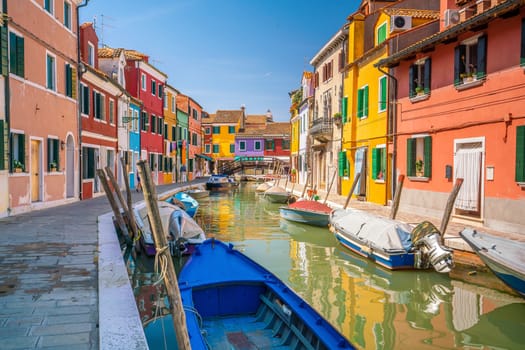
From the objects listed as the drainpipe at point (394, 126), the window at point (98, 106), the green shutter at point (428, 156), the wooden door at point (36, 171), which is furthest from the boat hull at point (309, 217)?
the window at point (98, 106)

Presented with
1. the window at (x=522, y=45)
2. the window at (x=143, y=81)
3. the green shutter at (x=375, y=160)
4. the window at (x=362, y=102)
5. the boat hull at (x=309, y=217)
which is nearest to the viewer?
the window at (x=522, y=45)

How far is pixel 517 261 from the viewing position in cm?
725

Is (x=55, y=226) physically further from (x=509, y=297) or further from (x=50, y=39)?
(x=509, y=297)

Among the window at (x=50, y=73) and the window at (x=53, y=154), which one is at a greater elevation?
the window at (x=50, y=73)

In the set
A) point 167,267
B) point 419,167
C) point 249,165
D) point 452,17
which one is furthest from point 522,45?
point 249,165

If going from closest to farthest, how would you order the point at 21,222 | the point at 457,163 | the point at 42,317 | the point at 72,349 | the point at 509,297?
the point at 72,349
the point at 42,317
the point at 509,297
the point at 21,222
the point at 457,163

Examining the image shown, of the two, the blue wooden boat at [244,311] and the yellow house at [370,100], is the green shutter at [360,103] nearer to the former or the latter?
the yellow house at [370,100]

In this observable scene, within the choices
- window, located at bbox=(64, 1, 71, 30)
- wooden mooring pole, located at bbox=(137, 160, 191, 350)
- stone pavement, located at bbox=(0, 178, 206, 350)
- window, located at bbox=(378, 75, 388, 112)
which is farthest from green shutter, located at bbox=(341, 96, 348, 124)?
wooden mooring pole, located at bbox=(137, 160, 191, 350)

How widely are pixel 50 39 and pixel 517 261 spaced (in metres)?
14.7

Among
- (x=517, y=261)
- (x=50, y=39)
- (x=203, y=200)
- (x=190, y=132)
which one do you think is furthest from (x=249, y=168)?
(x=517, y=261)

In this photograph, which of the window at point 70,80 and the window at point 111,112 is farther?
the window at point 111,112

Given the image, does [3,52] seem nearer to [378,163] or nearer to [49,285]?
[49,285]

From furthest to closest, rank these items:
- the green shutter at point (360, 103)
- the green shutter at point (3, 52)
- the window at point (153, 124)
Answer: the window at point (153, 124) < the green shutter at point (360, 103) < the green shutter at point (3, 52)

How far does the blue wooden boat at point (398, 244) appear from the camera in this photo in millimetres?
9023
